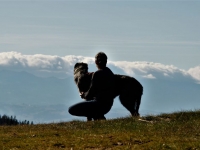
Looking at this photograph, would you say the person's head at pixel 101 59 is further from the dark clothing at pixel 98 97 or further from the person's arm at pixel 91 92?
the person's arm at pixel 91 92

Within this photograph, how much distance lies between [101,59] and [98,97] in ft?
6.59

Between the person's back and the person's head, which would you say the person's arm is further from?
the person's head

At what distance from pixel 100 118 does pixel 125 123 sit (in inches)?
135

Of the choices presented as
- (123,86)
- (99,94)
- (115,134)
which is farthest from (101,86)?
(115,134)

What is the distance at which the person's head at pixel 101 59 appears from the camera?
95.0 ft

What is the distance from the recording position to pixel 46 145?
66.4 feet

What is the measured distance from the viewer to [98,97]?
95.8ft

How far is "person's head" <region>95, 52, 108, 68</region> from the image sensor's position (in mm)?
28969

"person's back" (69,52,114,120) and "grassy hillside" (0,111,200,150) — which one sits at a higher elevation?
"person's back" (69,52,114,120)

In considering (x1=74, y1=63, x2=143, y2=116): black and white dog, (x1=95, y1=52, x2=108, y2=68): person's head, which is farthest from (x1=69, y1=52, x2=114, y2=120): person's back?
(x1=74, y1=63, x2=143, y2=116): black and white dog

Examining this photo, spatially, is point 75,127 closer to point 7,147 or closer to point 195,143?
point 7,147

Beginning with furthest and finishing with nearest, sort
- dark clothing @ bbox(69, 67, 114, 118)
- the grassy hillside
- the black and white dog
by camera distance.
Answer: the black and white dog → dark clothing @ bbox(69, 67, 114, 118) → the grassy hillside

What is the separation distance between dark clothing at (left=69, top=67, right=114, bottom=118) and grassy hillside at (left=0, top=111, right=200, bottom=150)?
136 centimetres

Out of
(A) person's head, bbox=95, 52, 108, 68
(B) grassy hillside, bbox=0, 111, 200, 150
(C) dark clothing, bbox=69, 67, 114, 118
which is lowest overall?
(B) grassy hillside, bbox=0, 111, 200, 150
